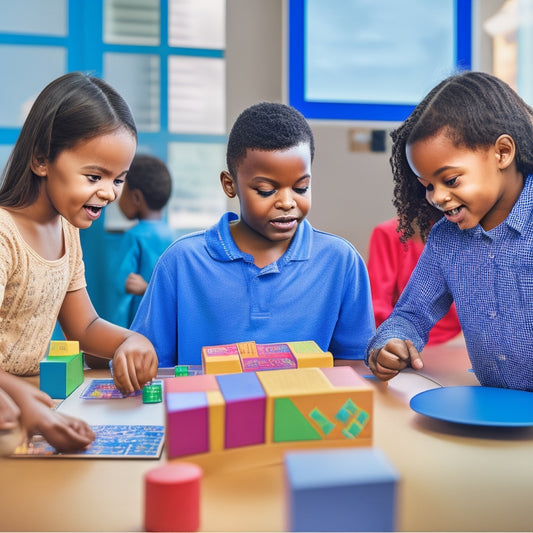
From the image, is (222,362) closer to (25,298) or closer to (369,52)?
(25,298)

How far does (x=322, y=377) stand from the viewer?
0.53m

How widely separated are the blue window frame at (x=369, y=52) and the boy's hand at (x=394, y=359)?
1.30 m

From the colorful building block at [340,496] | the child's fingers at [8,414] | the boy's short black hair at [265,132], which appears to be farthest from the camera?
the boy's short black hair at [265,132]

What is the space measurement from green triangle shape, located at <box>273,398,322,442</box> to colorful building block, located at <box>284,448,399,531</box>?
13cm

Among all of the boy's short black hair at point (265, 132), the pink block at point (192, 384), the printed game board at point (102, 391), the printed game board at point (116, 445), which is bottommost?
the printed game board at point (102, 391)

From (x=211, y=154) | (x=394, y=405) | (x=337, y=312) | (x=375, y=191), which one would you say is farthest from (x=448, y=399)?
(x=211, y=154)

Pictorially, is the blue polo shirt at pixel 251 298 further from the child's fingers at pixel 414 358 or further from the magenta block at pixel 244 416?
the magenta block at pixel 244 416

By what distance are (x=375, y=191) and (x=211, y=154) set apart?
0.67 metres

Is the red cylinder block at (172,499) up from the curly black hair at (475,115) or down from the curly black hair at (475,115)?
down

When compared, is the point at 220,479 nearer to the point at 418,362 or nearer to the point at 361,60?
the point at 418,362

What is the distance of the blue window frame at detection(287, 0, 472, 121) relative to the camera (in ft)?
6.52

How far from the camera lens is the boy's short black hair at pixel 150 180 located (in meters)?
2.14

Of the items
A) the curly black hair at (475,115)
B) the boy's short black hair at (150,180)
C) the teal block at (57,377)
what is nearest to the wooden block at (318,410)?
the teal block at (57,377)

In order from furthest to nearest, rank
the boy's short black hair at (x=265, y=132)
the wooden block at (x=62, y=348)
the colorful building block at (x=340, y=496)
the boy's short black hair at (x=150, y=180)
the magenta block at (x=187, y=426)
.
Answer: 1. the boy's short black hair at (x=150, y=180)
2. the boy's short black hair at (x=265, y=132)
3. the wooden block at (x=62, y=348)
4. the magenta block at (x=187, y=426)
5. the colorful building block at (x=340, y=496)
